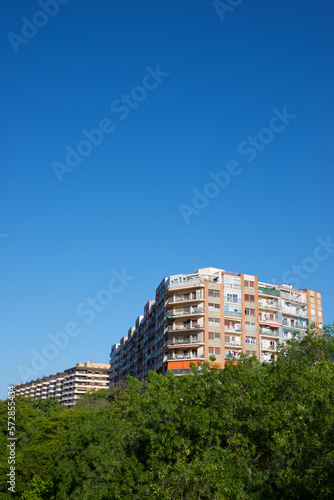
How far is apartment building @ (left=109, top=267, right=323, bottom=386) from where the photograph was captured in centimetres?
7256

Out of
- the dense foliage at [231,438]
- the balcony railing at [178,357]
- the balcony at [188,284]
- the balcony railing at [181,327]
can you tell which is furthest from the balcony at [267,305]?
the dense foliage at [231,438]

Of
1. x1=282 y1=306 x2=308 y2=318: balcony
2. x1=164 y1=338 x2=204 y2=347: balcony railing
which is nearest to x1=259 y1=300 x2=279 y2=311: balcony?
x1=282 y1=306 x2=308 y2=318: balcony

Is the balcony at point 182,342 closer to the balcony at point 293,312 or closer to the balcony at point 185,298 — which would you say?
the balcony at point 185,298

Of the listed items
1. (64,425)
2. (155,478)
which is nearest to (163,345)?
(64,425)

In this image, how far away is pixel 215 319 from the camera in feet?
242

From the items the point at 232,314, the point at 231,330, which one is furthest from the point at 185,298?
the point at 231,330

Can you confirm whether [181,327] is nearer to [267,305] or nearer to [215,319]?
[215,319]

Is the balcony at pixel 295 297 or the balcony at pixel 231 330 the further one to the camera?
the balcony at pixel 295 297

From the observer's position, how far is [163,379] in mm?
27859

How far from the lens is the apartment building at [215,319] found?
2857 inches

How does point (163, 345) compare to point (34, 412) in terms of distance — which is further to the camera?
point (163, 345)

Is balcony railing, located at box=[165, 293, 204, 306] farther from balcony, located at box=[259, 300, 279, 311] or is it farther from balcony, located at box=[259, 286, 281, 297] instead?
balcony, located at box=[259, 286, 281, 297]

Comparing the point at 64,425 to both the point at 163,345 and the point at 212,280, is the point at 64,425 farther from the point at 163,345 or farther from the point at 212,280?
the point at 212,280

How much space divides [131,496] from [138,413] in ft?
13.7
